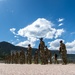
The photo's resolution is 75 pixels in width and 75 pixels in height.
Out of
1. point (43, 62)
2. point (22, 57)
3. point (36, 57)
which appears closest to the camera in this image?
point (43, 62)

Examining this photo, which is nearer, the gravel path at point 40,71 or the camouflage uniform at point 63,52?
the gravel path at point 40,71

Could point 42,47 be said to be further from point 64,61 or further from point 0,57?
point 0,57

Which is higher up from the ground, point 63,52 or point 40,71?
point 63,52

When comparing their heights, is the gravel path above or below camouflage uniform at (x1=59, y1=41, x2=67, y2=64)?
below

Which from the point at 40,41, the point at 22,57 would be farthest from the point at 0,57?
the point at 40,41

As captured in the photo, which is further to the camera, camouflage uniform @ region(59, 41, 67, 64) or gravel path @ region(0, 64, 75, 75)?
camouflage uniform @ region(59, 41, 67, 64)

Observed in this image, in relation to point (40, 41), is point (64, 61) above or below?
below

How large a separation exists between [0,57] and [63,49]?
4821 inches

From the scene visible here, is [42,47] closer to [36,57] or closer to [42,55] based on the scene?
[42,55]

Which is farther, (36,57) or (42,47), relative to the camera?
(36,57)

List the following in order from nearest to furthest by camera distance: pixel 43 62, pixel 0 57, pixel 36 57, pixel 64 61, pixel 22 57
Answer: pixel 64 61 < pixel 43 62 < pixel 36 57 < pixel 22 57 < pixel 0 57

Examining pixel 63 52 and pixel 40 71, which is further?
pixel 63 52

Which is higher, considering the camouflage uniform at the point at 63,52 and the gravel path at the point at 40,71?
the camouflage uniform at the point at 63,52

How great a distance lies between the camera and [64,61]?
121 feet
